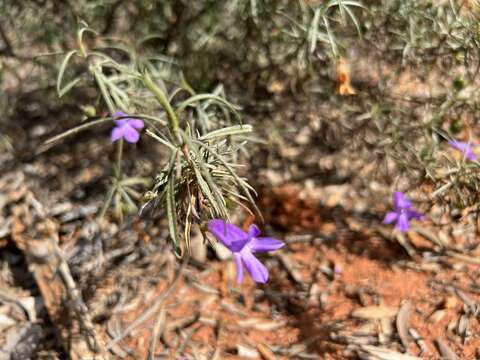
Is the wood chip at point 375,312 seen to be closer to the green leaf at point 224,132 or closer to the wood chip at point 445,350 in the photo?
the wood chip at point 445,350

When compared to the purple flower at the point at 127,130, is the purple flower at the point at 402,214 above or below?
below

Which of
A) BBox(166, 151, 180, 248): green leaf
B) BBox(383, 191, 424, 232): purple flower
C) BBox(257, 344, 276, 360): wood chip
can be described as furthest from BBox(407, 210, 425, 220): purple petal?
BBox(166, 151, 180, 248): green leaf

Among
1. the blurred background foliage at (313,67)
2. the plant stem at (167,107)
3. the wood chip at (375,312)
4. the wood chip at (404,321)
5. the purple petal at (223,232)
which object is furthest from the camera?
the blurred background foliage at (313,67)

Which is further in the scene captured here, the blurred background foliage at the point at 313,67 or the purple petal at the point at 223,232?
the blurred background foliage at the point at 313,67

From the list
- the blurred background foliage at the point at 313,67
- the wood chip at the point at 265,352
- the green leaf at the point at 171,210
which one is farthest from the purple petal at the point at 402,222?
the green leaf at the point at 171,210

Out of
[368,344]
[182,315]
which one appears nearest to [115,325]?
[182,315]

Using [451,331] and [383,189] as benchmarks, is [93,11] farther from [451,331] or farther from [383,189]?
[451,331]

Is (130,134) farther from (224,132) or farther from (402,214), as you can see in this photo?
(402,214)

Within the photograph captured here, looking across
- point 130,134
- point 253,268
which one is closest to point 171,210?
point 253,268
